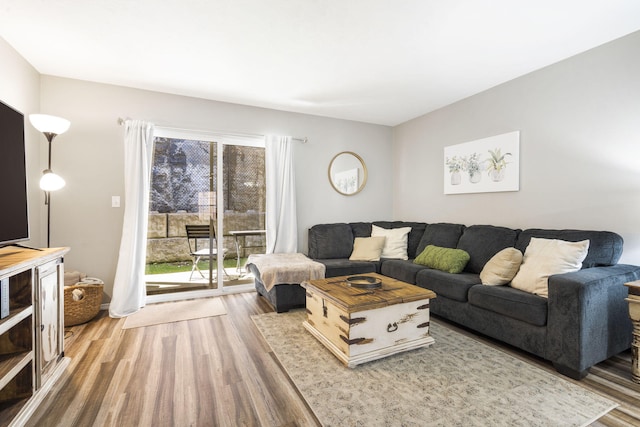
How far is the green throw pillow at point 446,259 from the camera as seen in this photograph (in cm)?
307

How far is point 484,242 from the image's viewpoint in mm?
3176

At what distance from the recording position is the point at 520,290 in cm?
240

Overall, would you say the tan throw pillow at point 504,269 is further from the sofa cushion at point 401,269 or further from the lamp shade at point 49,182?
the lamp shade at point 49,182

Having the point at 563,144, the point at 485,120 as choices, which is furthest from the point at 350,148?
the point at 563,144

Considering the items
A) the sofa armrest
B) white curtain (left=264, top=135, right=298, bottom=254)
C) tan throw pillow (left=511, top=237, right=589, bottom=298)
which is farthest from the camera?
white curtain (left=264, top=135, right=298, bottom=254)

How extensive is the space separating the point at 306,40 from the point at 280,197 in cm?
211

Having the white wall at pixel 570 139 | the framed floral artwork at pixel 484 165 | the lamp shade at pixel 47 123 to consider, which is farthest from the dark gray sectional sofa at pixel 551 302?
the lamp shade at pixel 47 123

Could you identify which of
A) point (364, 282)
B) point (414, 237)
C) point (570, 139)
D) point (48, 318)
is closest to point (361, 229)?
point (414, 237)

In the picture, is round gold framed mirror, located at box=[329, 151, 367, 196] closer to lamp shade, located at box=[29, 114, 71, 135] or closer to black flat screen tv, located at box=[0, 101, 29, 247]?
lamp shade, located at box=[29, 114, 71, 135]

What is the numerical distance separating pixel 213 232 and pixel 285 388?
2.57m

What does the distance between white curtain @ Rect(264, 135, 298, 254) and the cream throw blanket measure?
1.88 feet

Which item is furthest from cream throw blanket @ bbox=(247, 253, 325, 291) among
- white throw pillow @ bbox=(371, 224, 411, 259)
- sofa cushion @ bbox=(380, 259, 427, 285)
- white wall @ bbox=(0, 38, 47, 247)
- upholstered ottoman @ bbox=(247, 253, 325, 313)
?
white wall @ bbox=(0, 38, 47, 247)

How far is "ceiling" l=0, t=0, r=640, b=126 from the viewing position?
2.11 m

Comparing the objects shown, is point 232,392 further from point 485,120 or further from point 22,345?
point 485,120
